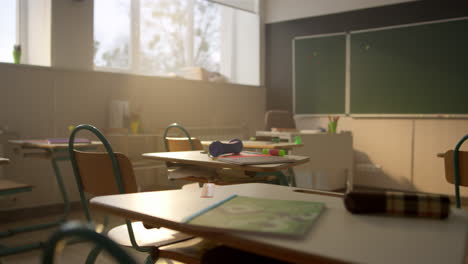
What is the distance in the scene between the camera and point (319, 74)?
5754 mm

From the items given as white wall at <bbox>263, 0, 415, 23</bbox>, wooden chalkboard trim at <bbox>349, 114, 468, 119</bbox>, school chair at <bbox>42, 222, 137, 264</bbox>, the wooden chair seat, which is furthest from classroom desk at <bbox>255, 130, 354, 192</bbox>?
school chair at <bbox>42, 222, 137, 264</bbox>

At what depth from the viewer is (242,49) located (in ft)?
20.7

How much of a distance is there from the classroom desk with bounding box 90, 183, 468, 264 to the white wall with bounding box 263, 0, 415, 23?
499cm

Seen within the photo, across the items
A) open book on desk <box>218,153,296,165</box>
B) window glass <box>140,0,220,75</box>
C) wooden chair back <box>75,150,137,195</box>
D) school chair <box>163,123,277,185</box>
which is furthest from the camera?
window glass <box>140,0,220,75</box>

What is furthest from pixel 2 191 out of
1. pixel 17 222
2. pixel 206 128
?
pixel 206 128

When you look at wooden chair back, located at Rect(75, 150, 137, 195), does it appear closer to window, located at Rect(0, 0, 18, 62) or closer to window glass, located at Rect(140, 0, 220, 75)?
window, located at Rect(0, 0, 18, 62)

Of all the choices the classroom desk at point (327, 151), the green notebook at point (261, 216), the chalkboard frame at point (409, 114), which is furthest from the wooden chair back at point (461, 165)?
the chalkboard frame at point (409, 114)

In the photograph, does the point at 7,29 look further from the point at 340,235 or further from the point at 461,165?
the point at 340,235

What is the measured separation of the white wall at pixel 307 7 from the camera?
214 inches

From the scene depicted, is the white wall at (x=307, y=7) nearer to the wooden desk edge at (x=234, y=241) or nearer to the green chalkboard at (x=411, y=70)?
the green chalkboard at (x=411, y=70)

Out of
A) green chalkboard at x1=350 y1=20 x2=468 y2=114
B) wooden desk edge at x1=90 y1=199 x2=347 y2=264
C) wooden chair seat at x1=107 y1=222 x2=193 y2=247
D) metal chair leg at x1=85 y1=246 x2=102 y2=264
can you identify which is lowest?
metal chair leg at x1=85 y1=246 x2=102 y2=264

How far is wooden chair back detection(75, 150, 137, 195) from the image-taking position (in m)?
1.39

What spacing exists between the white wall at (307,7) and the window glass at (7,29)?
353 cm

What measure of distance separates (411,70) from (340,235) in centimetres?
488
